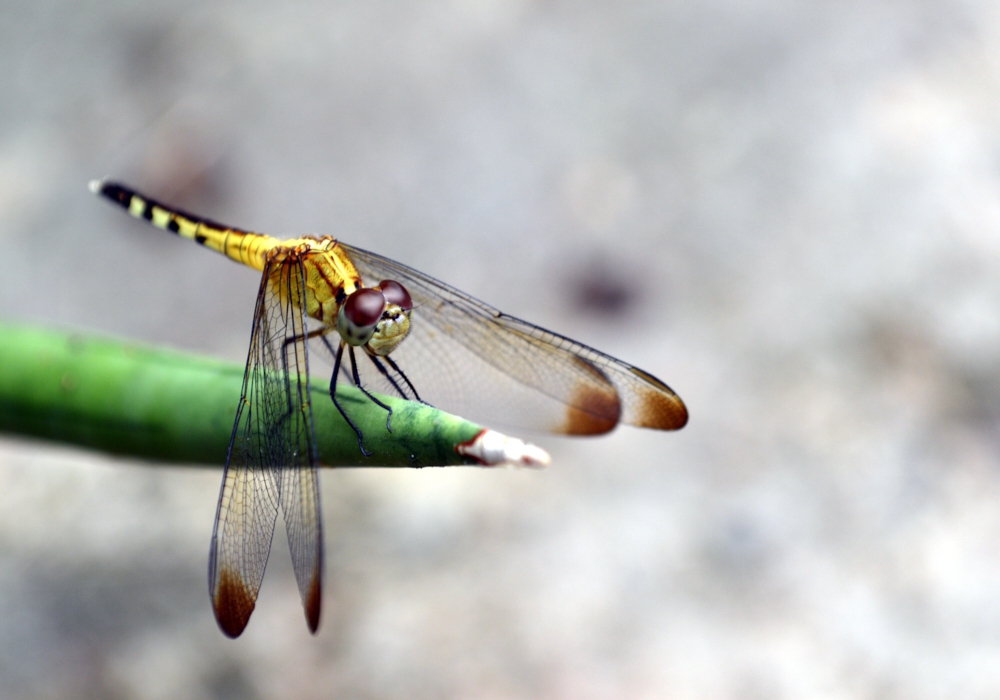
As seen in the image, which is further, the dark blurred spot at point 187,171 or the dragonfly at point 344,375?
the dark blurred spot at point 187,171

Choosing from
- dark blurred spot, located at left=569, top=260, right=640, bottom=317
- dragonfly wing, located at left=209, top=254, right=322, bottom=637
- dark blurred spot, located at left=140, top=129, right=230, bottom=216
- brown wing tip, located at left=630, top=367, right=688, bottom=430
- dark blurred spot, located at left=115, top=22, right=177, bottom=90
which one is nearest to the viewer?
dragonfly wing, located at left=209, top=254, right=322, bottom=637

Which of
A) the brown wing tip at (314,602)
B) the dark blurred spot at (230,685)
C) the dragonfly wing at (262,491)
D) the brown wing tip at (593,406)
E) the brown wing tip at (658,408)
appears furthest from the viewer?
the dark blurred spot at (230,685)

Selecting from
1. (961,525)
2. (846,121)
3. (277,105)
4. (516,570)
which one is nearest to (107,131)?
(277,105)

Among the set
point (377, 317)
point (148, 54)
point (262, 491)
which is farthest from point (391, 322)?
point (148, 54)

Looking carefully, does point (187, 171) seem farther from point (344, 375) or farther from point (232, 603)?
point (232, 603)

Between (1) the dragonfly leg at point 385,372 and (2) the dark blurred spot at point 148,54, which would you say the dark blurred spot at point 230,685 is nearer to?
(1) the dragonfly leg at point 385,372

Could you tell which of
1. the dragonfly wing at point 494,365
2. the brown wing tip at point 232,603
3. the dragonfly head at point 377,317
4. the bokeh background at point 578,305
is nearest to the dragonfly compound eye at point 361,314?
the dragonfly head at point 377,317

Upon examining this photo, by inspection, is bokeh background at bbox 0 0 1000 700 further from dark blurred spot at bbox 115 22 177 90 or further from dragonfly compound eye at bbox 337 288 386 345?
dragonfly compound eye at bbox 337 288 386 345

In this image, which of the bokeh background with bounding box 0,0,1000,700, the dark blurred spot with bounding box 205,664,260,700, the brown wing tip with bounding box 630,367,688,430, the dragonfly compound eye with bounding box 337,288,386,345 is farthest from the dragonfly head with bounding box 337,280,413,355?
the dark blurred spot with bounding box 205,664,260,700
